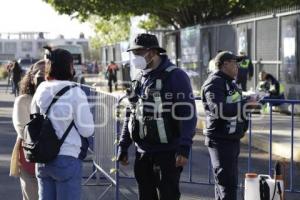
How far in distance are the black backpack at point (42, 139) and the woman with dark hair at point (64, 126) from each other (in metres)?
0.03

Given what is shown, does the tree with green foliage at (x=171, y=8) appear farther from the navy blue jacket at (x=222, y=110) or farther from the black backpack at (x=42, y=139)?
the black backpack at (x=42, y=139)

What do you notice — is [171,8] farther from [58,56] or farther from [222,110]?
[58,56]

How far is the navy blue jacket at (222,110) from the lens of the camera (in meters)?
6.59

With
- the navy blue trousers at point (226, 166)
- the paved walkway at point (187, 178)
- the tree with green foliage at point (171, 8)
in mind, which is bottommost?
the paved walkway at point (187, 178)

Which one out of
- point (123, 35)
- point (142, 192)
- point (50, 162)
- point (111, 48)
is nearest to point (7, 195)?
point (142, 192)

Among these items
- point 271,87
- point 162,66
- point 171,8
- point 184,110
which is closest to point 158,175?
point 184,110

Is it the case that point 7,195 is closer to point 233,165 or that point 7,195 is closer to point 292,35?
point 233,165

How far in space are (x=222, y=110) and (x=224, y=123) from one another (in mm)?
136

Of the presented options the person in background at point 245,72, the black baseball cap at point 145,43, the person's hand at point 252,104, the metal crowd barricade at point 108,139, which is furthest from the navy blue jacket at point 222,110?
the person in background at point 245,72

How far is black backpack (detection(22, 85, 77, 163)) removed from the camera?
198 inches

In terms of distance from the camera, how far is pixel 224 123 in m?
6.62

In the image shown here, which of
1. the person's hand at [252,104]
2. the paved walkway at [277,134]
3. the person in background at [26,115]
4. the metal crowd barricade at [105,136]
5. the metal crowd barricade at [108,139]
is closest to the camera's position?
the person in background at [26,115]

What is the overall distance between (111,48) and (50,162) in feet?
135

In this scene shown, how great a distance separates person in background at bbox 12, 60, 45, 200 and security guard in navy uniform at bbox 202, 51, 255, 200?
1738 millimetres
